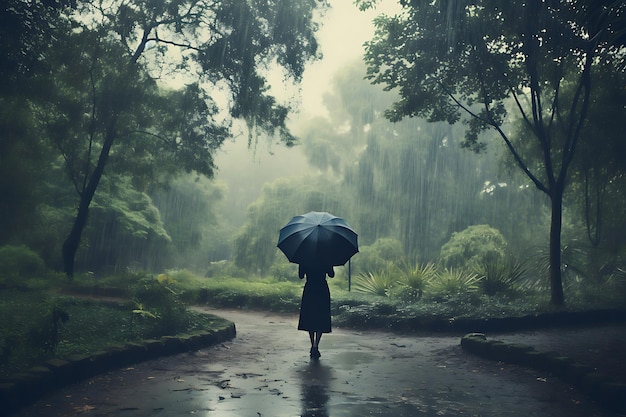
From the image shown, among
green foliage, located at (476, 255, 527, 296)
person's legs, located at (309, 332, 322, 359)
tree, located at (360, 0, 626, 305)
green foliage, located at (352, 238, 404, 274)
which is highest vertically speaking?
tree, located at (360, 0, 626, 305)

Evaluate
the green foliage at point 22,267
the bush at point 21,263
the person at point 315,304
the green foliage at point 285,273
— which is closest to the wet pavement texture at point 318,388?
the person at point 315,304

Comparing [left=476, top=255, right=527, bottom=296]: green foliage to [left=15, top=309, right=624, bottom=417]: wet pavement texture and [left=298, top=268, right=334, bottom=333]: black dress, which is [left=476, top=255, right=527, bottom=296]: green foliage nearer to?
[left=15, top=309, right=624, bottom=417]: wet pavement texture

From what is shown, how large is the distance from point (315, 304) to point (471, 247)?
623 inches

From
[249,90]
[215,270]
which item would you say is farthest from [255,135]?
[215,270]

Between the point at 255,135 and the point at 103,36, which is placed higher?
Result: the point at 103,36

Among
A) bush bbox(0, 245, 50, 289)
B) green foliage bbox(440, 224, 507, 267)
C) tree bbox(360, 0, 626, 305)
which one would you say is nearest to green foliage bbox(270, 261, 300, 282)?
green foliage bbox(440, 224, 507, 267)

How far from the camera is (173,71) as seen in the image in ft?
59.5

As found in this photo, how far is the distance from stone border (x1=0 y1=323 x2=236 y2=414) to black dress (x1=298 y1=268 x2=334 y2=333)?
5.99ft

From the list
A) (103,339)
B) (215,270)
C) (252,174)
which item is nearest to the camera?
(103,339)

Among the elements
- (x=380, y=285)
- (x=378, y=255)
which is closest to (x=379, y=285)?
(x=380, y=285)

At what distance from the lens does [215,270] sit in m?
39.9

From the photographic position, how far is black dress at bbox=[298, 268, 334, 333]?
845cm

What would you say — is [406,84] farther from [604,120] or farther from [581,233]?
[581,233]

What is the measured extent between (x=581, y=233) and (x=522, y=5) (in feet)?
43.2
